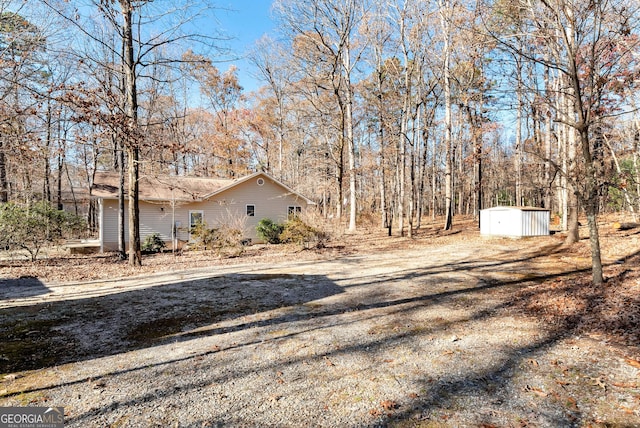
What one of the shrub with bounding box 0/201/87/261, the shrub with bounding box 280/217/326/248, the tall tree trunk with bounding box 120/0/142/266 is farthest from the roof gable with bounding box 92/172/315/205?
the tall tree trunk with bounding box 120/0/142/266

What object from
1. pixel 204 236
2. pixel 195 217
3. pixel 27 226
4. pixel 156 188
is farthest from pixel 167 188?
pixel 27 226

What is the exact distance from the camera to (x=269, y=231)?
1784cm

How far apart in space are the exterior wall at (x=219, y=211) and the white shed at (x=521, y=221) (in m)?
10.9

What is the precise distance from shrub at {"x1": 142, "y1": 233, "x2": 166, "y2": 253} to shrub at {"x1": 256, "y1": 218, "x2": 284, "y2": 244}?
4911 mm

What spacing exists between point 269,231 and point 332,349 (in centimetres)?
1414

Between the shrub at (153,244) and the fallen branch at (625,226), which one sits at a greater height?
the fallen branch at (625,226)

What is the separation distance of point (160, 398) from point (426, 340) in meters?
3.17

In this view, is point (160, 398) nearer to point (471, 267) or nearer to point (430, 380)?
point (430, 380)

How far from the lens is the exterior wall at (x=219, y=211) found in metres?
16.1

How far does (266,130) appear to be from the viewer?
28219 millimetres

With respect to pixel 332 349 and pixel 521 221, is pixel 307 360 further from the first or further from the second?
pixel 521 221

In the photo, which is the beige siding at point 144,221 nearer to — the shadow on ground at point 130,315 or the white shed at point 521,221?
the shadow on ground at point 130,315

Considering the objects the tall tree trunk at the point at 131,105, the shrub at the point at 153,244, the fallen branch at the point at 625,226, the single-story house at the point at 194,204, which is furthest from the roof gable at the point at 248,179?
the fallen branch at the point at 625,226

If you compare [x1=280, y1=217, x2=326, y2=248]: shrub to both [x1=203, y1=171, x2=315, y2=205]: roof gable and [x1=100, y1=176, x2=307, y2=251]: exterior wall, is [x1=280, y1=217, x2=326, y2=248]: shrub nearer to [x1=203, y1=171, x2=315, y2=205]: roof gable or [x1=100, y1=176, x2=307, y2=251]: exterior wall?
[x1=100, y1=176, x2=307, y2=251]: exterior wall
